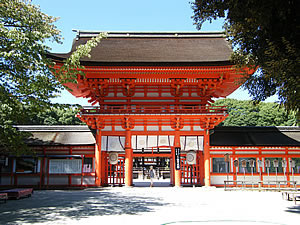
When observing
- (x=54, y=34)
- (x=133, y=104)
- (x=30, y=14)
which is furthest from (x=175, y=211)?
(x=133, y=104)

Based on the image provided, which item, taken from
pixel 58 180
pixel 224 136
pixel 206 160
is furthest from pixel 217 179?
pixel 58 180

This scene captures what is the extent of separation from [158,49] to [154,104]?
500 centimetres

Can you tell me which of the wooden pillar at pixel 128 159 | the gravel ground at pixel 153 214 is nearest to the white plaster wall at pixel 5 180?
the wooden pillar at pixel 128 159

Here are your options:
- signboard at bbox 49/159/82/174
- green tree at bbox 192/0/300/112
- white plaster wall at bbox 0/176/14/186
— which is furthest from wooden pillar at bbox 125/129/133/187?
green tree at bbox 192/0/300/112

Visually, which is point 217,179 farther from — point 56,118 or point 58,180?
point 56,118

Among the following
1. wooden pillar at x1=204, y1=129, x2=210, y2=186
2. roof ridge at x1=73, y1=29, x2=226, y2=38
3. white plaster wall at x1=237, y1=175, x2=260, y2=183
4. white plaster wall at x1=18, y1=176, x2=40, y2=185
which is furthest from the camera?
roof ridge at x1=73, y1=29, x2=226, y2=38

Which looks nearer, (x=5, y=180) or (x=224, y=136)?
(x=5, y=180)

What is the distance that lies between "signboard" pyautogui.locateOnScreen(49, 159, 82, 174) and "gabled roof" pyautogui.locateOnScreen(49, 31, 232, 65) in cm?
679

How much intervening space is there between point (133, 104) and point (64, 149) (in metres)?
5.97

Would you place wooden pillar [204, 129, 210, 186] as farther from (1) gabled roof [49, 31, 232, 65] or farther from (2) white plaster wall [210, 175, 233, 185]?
(1) gabled roof [49, 31, 232, 65]

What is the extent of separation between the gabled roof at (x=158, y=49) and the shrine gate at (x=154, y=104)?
0.24ft

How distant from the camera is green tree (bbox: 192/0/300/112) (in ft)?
24.5

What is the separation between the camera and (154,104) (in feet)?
63.9

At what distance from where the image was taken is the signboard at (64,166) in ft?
61.8
